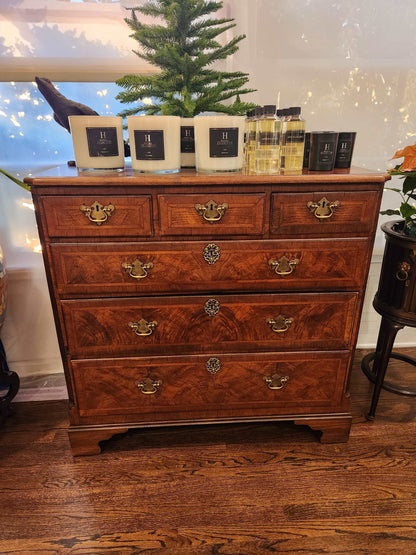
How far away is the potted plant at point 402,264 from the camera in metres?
1.33

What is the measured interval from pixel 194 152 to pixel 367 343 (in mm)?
1488

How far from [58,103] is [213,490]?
1.46 m

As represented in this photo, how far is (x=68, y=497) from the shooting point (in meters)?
1.28

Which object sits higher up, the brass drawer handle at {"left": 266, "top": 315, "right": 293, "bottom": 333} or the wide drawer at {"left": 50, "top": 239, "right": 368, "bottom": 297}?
the wide drawer at {"left": 50, "top": 239, "right": 368, "bottom": 297}

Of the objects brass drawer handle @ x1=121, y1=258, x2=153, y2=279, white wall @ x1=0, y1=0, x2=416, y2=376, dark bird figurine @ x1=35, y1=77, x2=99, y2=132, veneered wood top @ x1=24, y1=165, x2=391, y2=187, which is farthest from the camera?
white wall @ x1=0, y1=0, x2=416, y2=376

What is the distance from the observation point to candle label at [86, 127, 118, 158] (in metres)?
1.15

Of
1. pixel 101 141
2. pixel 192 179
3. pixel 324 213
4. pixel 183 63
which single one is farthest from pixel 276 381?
pixel 183 63

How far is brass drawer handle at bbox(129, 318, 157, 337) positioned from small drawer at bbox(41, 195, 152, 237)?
1.00 ft

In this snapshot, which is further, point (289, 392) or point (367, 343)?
point (367, 343)

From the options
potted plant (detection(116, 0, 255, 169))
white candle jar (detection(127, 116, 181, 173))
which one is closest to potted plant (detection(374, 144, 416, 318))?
potted plant (detection(116, 0, 255, 169))

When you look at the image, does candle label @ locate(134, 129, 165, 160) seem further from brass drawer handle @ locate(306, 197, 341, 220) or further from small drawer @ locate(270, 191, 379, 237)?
brass drawer handle @ locate(306, 197, 341, 220)

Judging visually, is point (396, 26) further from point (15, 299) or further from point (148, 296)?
point (15, 299)

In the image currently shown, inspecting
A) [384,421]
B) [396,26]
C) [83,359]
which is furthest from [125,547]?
[396,26]

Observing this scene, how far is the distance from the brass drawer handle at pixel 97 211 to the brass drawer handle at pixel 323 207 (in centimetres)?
61
